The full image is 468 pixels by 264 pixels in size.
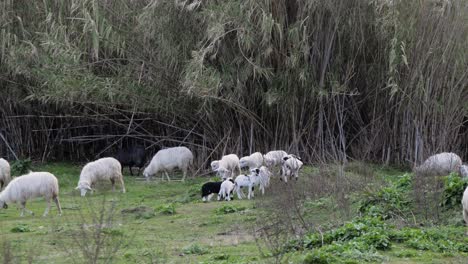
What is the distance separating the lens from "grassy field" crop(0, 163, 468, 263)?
405 inches

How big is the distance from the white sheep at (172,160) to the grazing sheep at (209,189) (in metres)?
4.17

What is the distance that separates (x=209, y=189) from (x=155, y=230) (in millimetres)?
3406

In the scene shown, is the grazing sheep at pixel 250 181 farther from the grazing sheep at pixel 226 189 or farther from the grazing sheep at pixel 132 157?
the grazing sheep at pixel 132 157

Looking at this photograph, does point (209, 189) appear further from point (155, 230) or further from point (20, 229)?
point (20, 229)

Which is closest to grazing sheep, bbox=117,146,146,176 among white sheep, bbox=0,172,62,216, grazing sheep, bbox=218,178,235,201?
grazing sheep, bbox=218,178,235,201

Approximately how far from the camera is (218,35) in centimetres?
2047

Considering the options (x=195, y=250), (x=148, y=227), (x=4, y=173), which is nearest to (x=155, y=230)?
(x=148, y=227)

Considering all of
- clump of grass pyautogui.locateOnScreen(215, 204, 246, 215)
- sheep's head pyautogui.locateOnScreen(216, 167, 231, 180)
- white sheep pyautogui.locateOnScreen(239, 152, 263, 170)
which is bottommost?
clump of grass pyautogui.locateOnScreen(215, 204, 246, 215)

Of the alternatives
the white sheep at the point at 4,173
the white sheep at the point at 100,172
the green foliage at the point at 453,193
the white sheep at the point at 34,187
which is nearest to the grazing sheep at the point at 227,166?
the white sheep at the point at 100,172

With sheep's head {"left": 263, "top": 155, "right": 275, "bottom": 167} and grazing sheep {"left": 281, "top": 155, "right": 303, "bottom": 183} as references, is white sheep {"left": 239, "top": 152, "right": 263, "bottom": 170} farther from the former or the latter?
grazing sheep {"left": 281, "top": 155, "right": 303, "bottom": 183}

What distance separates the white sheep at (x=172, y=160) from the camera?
21562 mm

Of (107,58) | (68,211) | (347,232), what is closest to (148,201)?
(68,211)

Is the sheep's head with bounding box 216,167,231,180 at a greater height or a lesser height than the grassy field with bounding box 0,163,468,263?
greater

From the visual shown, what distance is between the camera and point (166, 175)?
22.1 meters
